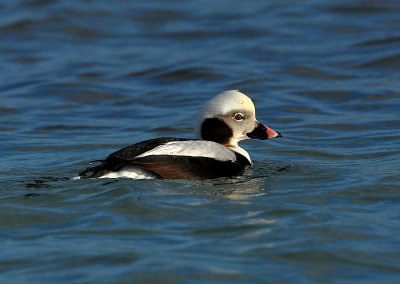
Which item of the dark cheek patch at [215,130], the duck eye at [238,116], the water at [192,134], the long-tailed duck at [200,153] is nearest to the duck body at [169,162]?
the long-tailed duck at [200,153]

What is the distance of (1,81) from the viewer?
13211mm

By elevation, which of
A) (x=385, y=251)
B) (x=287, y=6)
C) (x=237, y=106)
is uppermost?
(x=287, y=6)

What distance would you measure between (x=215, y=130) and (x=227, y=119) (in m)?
0.15

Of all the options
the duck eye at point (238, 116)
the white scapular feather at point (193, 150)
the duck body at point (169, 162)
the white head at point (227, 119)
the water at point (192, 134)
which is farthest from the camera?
the duck eye at point (238, 116)

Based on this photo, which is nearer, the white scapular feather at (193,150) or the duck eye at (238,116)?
the white scapular feather at (193,150)

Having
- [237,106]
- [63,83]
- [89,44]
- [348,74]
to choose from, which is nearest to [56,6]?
[89,44]

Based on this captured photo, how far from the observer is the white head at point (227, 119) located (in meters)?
7.14

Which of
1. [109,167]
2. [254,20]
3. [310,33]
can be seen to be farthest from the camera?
[254,20]

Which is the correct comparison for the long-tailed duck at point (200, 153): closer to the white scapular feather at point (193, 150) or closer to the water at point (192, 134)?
the white scapular feather at point (193, 150)

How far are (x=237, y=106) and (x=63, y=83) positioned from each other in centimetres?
622

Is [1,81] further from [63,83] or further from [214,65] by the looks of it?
[214,65]

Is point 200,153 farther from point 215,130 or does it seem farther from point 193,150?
point 215,130

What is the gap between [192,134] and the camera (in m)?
9.68

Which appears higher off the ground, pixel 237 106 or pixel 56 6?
pixel 56 6
